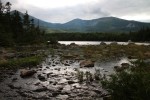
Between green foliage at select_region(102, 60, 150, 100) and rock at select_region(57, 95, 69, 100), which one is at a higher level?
green foliage at select_region(102, 60, 150, 100)

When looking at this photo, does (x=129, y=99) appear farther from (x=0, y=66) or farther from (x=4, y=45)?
(x=4, y=45)

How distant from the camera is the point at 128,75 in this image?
14.7 m

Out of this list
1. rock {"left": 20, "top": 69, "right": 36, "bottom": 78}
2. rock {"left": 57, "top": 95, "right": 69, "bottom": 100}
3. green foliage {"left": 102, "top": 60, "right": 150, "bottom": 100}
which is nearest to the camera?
green foliage {"left": 102, "top": 60, "right": 150, "bottom": 100}

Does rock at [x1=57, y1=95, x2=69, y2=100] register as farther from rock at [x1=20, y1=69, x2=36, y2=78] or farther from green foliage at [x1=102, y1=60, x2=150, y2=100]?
rock at [x1=20, y1=69, x2=36, y2=78]

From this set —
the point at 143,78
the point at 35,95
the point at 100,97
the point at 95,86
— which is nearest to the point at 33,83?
the point at 35,95

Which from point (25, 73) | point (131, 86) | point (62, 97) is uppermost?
point (131, 86)

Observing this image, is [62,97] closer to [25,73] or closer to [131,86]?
[131,86]

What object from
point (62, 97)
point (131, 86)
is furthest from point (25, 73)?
point (131, 86)

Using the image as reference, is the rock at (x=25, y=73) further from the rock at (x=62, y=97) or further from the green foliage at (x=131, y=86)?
the green foliage at (x=131, y=86)

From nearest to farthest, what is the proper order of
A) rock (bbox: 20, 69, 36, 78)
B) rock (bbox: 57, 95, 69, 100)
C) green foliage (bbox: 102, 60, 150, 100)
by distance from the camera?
green foliage (bbox: 102, 60, 150, 100) → rock (bbox: 57, 95, 69, 100) → rock (bbox: 20, 69, 36, 78)

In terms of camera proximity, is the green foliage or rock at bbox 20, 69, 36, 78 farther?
rock at bbox 20, 69, 36, 78

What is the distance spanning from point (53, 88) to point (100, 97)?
237 inches

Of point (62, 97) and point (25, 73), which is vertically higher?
point (25, 73)

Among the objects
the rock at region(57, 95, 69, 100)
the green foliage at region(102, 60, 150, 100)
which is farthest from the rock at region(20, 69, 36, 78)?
the green foliage at region(102, 60, 150, 100)
